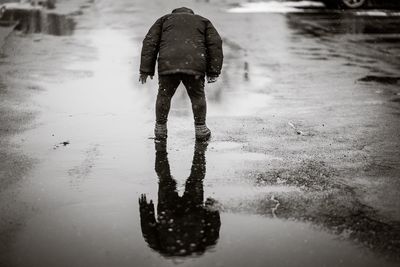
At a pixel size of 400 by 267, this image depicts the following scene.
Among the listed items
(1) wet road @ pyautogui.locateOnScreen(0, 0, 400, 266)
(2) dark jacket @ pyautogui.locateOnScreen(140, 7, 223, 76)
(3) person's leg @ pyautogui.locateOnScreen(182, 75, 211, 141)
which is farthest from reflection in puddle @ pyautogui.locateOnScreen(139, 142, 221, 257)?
(2) dark jacket @ pyautogui.locateOnScreen(140, 7, 223, 76)

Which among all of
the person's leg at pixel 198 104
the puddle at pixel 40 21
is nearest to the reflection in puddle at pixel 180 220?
the person's leg at pixel 198 104

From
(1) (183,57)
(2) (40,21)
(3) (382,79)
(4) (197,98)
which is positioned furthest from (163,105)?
(2) (40,21)

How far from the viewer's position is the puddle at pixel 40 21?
16.1m

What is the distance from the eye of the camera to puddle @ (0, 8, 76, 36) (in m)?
16.1

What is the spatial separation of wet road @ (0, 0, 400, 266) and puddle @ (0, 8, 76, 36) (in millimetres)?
3411

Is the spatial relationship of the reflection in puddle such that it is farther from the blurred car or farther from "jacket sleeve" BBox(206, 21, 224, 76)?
the blurred car

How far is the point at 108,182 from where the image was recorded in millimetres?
5859

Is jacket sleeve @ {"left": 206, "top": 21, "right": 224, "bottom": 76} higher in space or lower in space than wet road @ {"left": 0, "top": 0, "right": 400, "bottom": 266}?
higher

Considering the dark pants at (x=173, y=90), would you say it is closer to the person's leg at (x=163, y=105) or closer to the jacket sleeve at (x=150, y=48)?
the person's leg at (x=163, y=105)

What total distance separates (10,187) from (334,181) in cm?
305

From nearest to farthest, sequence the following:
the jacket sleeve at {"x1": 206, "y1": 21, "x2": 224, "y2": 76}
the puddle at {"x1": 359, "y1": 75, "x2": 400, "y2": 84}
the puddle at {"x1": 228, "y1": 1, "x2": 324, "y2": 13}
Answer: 1. the jacket sleeve at {"x1": 206, "y1": 21, "x2": 224, "y2": 76}
2. the puddle at {"x1": 359, "y1": 75, "x2": 400, "y2": 84}
3. the puddle at {"x1": 228, "y1": 1, "x2": 324, "y2": 13}

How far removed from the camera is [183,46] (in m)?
7.01

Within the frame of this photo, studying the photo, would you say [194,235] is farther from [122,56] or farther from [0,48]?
[0,48]

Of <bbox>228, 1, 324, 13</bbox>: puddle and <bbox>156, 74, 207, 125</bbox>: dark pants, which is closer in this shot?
<bbox>156, 74, 207, 125</bbox>: dark pants
